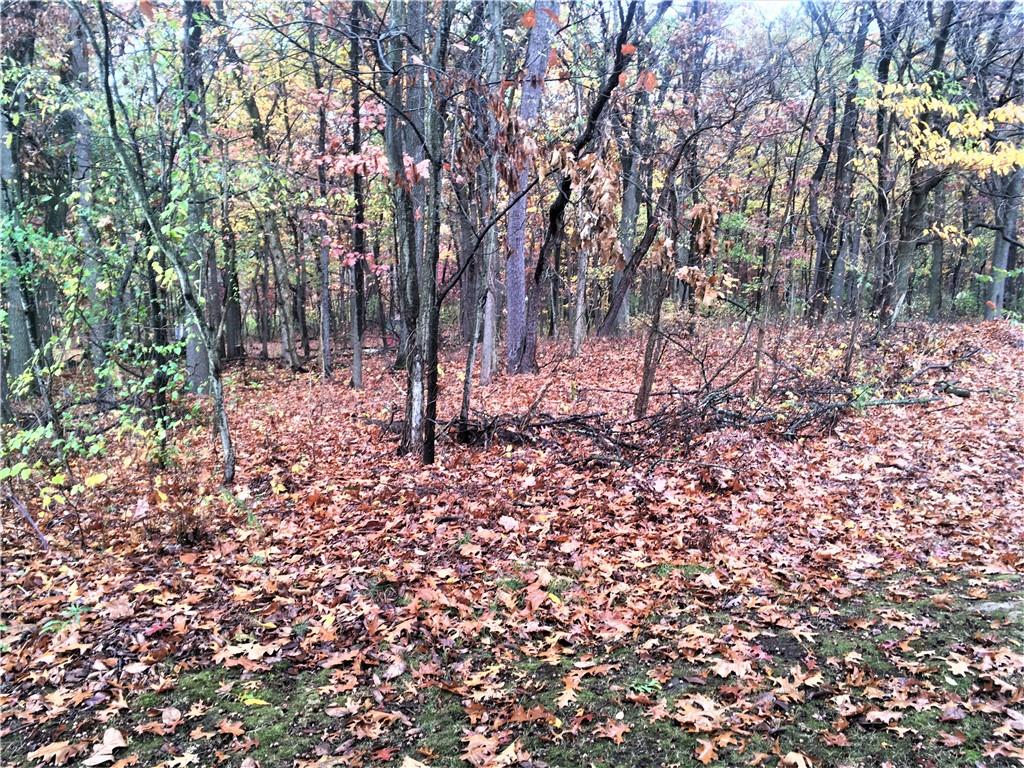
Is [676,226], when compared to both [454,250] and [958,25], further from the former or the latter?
[454,250]

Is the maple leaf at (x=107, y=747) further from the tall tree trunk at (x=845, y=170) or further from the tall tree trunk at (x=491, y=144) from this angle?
→ the tall tree trunk at (x=845, y=170)

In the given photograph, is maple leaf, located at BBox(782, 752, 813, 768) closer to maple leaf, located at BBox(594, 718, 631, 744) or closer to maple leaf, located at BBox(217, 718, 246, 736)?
maple leaf, located at BBox(594, 718, 631, 744)

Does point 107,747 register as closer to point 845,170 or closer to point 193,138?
point 193,138

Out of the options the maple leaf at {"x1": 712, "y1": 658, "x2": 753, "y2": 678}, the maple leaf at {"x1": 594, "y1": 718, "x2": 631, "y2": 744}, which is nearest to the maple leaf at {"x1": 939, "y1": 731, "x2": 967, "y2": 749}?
the maple leaf at {"x1": 712, "y1": 658, "x2": 753, "y2": 678}

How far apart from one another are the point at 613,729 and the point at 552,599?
1363 mm

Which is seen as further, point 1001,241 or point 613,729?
point 1001,241

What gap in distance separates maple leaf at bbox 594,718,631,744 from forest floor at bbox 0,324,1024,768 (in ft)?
0.05

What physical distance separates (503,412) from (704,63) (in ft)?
54.3

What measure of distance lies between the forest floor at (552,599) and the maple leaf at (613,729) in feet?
0.05

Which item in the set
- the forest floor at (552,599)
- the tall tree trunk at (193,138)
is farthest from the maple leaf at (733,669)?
the tall tree trunk at (193,138)

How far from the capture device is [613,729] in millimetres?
3309

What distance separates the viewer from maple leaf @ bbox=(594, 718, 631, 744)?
3.25m

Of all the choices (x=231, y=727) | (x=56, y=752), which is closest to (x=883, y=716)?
Answer: (x=231, y=727)

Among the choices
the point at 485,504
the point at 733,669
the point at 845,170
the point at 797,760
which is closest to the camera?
the point at 797,760
